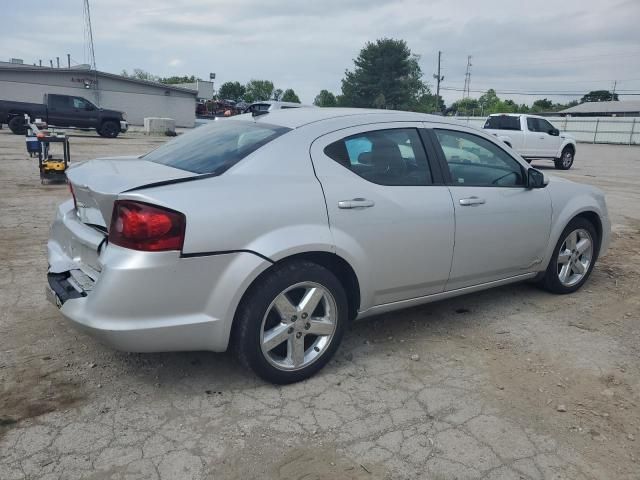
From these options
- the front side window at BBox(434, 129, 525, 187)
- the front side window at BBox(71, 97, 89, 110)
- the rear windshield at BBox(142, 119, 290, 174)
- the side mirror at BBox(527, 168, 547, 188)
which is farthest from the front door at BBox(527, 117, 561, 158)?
the front side window at BBox(71, 97, 89, 110)

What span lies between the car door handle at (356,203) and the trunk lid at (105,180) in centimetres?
89

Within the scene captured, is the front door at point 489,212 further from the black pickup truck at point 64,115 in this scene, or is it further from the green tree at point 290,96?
the green tree at point 290,96

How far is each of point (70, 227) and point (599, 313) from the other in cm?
417

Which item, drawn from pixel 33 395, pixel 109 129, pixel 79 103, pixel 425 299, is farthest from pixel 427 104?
pixel 33 395

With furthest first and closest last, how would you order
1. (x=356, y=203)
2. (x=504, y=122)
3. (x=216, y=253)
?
(x=504, y=122), (x=356, y=203), (x=216, y=253)

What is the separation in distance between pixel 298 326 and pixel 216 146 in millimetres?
1279

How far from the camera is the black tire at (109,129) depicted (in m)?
24.6

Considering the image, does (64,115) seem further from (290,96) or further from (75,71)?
(290,96)

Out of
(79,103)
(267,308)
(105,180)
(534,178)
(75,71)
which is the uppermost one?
(75,71)

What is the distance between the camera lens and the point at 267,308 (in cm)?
298

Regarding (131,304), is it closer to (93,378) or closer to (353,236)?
(93,378)

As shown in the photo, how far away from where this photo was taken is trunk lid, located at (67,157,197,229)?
112 inches

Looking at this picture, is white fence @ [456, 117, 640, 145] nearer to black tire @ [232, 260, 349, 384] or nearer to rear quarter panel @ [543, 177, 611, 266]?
rear quarter panel @ [543, 177, 611, 266]

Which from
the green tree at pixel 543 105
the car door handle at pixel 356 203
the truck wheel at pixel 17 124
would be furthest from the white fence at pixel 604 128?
the green tree at pixel 543 105
